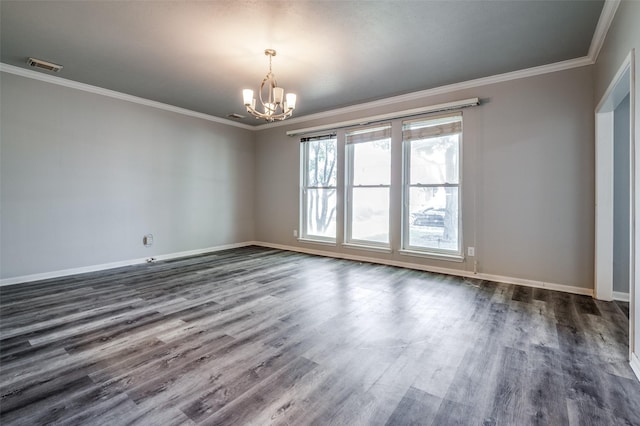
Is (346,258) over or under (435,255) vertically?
under

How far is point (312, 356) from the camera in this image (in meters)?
2.06

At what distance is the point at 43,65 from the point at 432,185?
5.24 m

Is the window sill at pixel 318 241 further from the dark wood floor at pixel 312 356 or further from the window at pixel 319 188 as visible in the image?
the dark wood floor at pixel 312 356

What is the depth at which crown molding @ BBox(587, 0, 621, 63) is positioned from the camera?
92.5 inches

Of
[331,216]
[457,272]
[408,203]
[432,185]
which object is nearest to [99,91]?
[331,216]

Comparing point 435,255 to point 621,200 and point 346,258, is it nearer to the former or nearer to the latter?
point 346,258

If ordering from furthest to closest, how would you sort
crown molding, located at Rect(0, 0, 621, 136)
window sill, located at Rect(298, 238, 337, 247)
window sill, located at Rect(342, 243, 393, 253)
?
window sill, located at Rect(298, 238, 337, 247)
window sill, located at Rect(342, 243, 393, 253)
crown molding, located at Rect(0, 0, 621, 136)

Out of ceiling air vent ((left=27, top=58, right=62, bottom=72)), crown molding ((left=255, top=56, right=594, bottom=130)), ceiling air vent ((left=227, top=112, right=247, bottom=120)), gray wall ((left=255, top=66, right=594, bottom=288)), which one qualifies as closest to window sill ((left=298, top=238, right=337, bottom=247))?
gray wall ((left=255, top=66, right=594, bottom=288))

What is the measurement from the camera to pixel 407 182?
4.70 metres

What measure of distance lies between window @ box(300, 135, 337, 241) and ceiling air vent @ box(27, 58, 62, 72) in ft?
12.1

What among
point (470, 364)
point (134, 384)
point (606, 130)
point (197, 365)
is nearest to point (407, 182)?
point (606, 130)

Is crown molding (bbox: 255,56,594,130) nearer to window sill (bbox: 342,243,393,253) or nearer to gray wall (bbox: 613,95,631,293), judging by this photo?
gray wall (bbox: 613,95,631,293)

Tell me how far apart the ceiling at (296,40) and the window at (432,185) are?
2.13 feet

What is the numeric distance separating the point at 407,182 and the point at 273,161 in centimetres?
302
